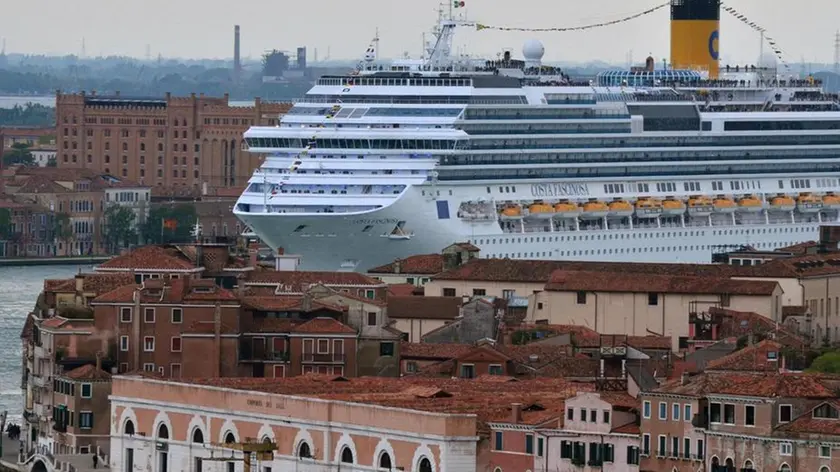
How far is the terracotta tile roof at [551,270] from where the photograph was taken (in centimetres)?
5016

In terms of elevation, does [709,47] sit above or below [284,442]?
above

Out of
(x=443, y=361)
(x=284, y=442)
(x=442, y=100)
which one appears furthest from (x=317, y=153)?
(x=284, y=442)

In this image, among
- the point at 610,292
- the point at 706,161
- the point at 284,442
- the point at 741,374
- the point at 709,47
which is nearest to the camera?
the point at 741,374

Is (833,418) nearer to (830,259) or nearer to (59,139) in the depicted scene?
(830,259)

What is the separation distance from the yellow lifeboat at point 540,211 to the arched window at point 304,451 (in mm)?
33086

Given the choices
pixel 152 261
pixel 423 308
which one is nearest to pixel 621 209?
pixel 423 308

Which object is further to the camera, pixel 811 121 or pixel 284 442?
pixel 811 121

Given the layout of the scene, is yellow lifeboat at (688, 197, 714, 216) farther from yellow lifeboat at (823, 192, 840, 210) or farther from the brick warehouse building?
the brick warehouse building

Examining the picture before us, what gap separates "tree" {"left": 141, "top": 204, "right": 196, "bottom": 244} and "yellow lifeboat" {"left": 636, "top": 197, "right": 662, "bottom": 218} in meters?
29.5

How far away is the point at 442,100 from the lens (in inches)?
2645

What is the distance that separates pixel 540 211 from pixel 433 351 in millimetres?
25848

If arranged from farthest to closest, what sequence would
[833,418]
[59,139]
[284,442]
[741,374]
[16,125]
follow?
[16,125] < [59,139] < [284,442] < [741,374] < [833,418]

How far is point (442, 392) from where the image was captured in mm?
35844

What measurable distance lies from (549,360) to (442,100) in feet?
86.5
